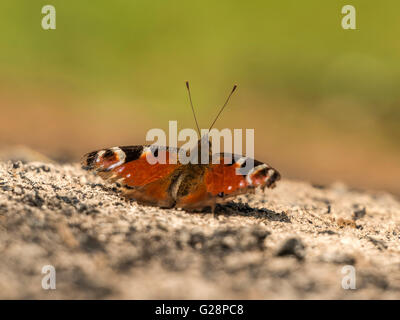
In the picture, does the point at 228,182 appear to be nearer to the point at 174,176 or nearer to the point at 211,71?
the point at 174,176

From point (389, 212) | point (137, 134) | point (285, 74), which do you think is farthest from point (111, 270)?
point (285, 74)

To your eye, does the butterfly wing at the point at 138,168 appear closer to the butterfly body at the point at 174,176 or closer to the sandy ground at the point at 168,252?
the butterfly body at the point at 174,176

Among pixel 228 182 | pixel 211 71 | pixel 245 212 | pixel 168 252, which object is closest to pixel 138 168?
pixel 228 182

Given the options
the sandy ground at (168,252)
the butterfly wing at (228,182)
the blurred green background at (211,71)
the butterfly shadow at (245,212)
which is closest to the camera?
the sandy ground at (168,252)

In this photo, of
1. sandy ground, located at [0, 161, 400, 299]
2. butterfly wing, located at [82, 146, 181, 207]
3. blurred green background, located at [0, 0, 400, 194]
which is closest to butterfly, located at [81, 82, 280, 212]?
butterfly wing, located at [82, 146, 181, 207]

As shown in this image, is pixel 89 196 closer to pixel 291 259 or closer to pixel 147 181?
pixel 147 181

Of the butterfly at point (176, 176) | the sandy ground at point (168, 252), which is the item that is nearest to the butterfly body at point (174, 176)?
the butterfly at point (176, 176)
